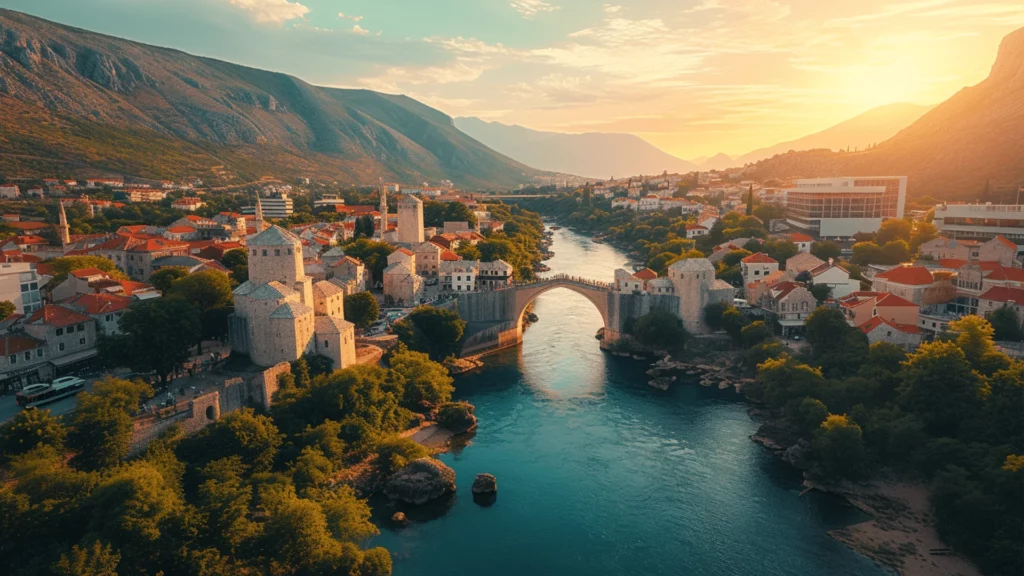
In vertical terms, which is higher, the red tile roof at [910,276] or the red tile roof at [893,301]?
the red tile roof at [910,276]

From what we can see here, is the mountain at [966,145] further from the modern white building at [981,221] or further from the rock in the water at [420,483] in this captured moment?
the rock in the water at [420,483]

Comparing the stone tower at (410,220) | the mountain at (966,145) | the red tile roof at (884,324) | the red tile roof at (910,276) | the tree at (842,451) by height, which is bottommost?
the tree at (842,451)

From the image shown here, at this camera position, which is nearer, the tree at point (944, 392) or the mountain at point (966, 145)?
the tree at point (944, 392)

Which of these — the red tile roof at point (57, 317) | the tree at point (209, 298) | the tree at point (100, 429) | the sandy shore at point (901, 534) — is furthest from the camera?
the tree at point (209, 298)

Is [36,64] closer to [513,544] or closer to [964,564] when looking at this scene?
[513,544]

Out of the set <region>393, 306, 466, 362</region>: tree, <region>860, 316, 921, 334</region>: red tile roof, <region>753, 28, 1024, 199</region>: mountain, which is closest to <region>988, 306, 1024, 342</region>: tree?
<region>860, 316, 921, 334</region>: red tile roof

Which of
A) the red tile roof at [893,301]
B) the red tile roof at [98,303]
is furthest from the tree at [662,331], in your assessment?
the red tile roof at [98,303]

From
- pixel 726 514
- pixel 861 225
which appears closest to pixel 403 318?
pixel 726 514
